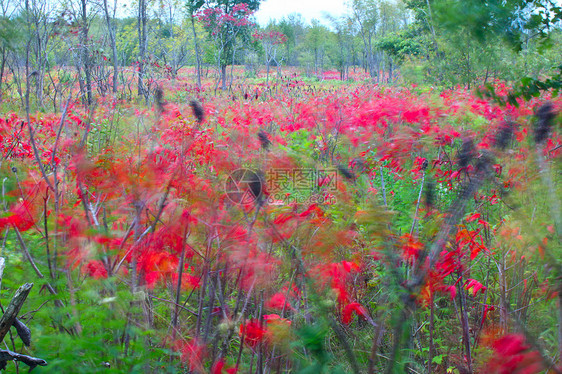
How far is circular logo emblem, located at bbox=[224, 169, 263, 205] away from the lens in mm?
1671

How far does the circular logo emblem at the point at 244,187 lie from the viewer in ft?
5.48

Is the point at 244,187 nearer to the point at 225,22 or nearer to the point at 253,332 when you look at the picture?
the point at 253,332

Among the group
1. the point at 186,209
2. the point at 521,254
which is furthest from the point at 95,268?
the point at 521,254

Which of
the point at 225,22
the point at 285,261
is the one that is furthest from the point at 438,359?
the point at 225,22

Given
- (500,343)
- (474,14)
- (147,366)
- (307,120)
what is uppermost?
(474,14)

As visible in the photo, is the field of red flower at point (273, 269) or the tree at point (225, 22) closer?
the field of red flower at point (273, 269)

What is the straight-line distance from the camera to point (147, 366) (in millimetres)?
1555

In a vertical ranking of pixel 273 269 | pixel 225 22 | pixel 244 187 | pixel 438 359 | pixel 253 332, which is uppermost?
pixel 225 22

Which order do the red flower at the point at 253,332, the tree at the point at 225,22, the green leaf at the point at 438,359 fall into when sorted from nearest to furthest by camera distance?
the red flower at the point at 253,332, the green leaf at the point at 438,359, the tree at the point at 225,22

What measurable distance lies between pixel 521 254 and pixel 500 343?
116cm

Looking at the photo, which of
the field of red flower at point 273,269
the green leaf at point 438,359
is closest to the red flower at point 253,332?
the field of red flower at point 273,269

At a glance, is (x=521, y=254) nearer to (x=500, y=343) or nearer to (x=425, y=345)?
(x=425, y=345)

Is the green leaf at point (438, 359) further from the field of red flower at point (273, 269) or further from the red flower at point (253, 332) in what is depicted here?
the red flower at point (253, 332)

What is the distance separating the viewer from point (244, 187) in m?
1.91
